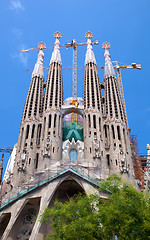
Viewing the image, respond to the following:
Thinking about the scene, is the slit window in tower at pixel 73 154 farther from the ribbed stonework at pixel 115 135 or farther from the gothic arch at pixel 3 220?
the gothic arch at pixel 3 220

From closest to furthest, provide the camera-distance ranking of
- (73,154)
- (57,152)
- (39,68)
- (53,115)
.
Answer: (57,152)
(53,115)
(73,154)
(39,68)

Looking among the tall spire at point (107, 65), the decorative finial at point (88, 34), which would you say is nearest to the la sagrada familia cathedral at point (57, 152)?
the tall spire at point (107, 65)

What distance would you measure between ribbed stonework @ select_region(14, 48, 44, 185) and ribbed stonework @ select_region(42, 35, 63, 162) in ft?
3.98

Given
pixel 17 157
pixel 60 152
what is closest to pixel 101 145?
pixel 60 152

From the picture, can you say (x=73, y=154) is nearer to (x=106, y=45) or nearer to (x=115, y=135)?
(x=115, y=135)

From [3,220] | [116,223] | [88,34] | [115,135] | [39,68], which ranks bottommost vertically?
[116,223]

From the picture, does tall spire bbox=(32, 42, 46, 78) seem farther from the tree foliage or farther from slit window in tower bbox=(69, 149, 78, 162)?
the tree foliage

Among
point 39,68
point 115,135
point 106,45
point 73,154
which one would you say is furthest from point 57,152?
point 106,45

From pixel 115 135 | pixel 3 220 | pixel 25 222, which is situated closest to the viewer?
pixel 3 220

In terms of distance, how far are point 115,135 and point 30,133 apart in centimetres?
1101

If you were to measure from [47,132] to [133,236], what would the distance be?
67.4ft

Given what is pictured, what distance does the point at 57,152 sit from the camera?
30.5 metres

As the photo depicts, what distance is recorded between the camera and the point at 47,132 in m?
31.8

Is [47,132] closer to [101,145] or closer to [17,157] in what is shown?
[17,157]
